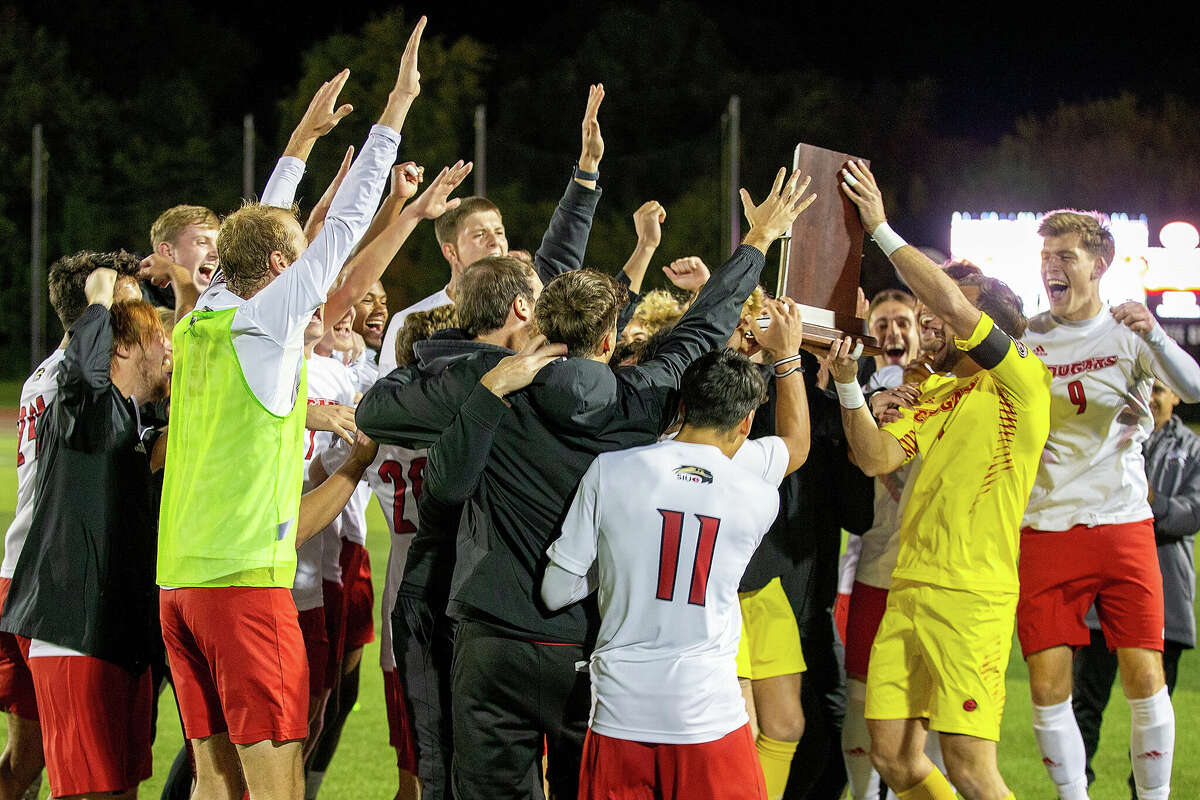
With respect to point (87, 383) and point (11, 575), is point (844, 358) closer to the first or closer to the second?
point (87, 383)

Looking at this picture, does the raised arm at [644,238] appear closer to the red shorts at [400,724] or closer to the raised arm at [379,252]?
the raised arm at [379,252]

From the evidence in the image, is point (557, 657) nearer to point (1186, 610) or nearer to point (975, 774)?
point (975, 774)

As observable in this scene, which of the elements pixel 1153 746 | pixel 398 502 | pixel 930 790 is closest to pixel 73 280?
pixel 398 502

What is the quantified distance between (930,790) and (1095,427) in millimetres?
1646

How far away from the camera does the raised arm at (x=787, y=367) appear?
399 centimetres

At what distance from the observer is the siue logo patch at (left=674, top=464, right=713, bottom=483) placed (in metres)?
3.30

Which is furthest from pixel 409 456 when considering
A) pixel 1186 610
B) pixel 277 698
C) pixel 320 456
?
pixel 1186 610

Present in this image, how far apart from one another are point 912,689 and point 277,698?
6.76 feet

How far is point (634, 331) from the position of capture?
196 inches

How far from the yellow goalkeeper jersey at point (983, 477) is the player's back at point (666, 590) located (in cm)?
117

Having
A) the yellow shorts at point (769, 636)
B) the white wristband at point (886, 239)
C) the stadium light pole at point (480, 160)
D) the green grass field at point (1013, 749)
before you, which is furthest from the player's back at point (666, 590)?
the stadium light pole at point (480, 160)

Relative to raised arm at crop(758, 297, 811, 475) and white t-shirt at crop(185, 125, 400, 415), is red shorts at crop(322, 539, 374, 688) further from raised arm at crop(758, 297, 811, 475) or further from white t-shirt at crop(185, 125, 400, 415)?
raised arm at crop(758, 297, 811, 475)

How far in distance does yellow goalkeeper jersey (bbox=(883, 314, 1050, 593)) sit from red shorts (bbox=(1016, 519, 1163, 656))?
70cm

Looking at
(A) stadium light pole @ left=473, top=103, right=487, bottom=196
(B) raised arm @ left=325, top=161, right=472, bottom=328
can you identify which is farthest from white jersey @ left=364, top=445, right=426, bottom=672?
(A) stadium light pole @ left=473, top=103, right=487, bottom=196
